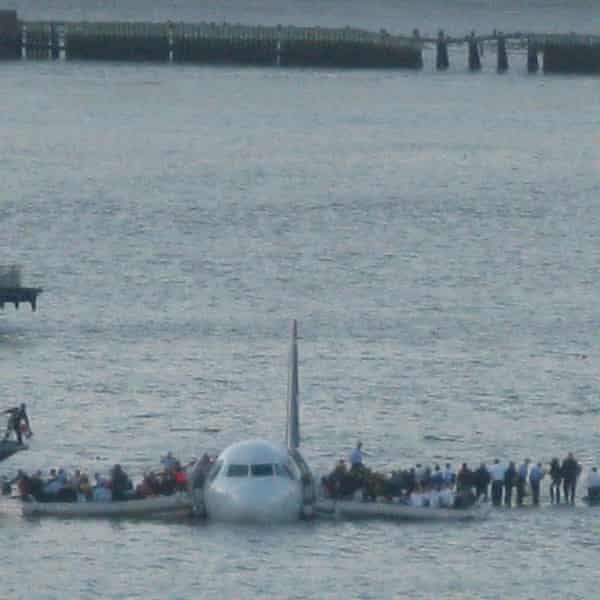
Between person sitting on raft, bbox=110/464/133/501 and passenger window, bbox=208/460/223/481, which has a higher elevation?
passenger window, bbox=208/460/223/481

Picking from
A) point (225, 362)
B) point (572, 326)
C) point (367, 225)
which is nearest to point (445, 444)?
point (225, 362)

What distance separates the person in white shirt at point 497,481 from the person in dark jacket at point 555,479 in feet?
4.54

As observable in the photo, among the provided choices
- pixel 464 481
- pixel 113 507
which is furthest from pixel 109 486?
pixel 464 481

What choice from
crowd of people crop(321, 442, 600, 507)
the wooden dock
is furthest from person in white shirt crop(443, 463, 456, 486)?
the wooden dock

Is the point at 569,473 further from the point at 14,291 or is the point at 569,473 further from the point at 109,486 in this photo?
the point at 14,291

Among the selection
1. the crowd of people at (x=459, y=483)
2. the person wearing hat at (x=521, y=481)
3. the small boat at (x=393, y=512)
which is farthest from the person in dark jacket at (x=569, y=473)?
the small boat at (x=393, y=512)

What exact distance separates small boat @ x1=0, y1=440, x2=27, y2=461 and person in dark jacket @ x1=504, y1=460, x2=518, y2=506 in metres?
12.8

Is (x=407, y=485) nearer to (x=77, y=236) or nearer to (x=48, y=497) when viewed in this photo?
(x=48, y=497)

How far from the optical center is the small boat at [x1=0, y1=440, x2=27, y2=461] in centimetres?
8150

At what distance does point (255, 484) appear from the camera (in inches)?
2933

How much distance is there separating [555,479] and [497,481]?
5.85 feet

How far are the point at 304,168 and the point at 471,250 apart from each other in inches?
1632

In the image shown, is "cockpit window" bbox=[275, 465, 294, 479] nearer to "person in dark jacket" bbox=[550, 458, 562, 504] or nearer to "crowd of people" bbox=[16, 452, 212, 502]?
"crowd of people" bbox=[16, 452, 212, 502]

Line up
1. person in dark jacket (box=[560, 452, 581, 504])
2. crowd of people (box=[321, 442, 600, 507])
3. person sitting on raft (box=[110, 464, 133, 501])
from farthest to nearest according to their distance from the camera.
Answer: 1. person in dark jacket (box=[560, 452, 581, 504])
2. crowd of people (box=[321, 442, 600, 507])
3. person sitting on raft (box=[110, 464, 133, 501])
